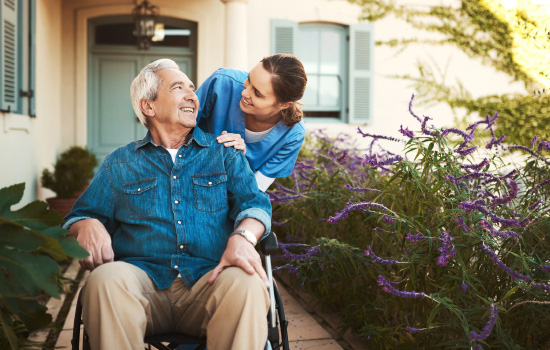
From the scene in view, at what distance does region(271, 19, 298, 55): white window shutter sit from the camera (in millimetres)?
8375

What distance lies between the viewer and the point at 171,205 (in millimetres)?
2152

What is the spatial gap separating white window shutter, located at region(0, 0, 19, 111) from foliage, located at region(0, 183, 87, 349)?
328 cm

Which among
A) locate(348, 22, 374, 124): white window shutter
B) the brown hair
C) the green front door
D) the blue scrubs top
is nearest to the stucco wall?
the green front door

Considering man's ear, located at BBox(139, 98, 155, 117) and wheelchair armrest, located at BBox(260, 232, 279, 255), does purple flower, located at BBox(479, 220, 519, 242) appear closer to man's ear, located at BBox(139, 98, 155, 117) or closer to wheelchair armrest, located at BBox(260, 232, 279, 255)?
wheelchair armrest, located at BBox(260, 232, 279, 255)

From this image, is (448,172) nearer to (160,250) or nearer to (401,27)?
(160,250)

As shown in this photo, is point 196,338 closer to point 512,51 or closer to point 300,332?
point 300,332

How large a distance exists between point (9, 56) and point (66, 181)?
1596 millimetres

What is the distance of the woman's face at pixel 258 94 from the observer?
2500 millimetres

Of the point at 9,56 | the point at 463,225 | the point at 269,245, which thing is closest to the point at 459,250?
the point at 463,225

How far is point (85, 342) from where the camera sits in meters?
1.92

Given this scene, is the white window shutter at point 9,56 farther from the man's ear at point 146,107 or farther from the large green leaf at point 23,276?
the large green leaf at point 23,276

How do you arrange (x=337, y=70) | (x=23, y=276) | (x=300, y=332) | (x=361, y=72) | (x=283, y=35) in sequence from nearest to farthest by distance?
(x=23, y=276), (x=300, y=332), (x=283, y=35), (x=361, y=72), (x=337, y=70)

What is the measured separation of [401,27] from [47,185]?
5.53m

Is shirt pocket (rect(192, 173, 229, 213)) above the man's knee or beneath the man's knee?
above
